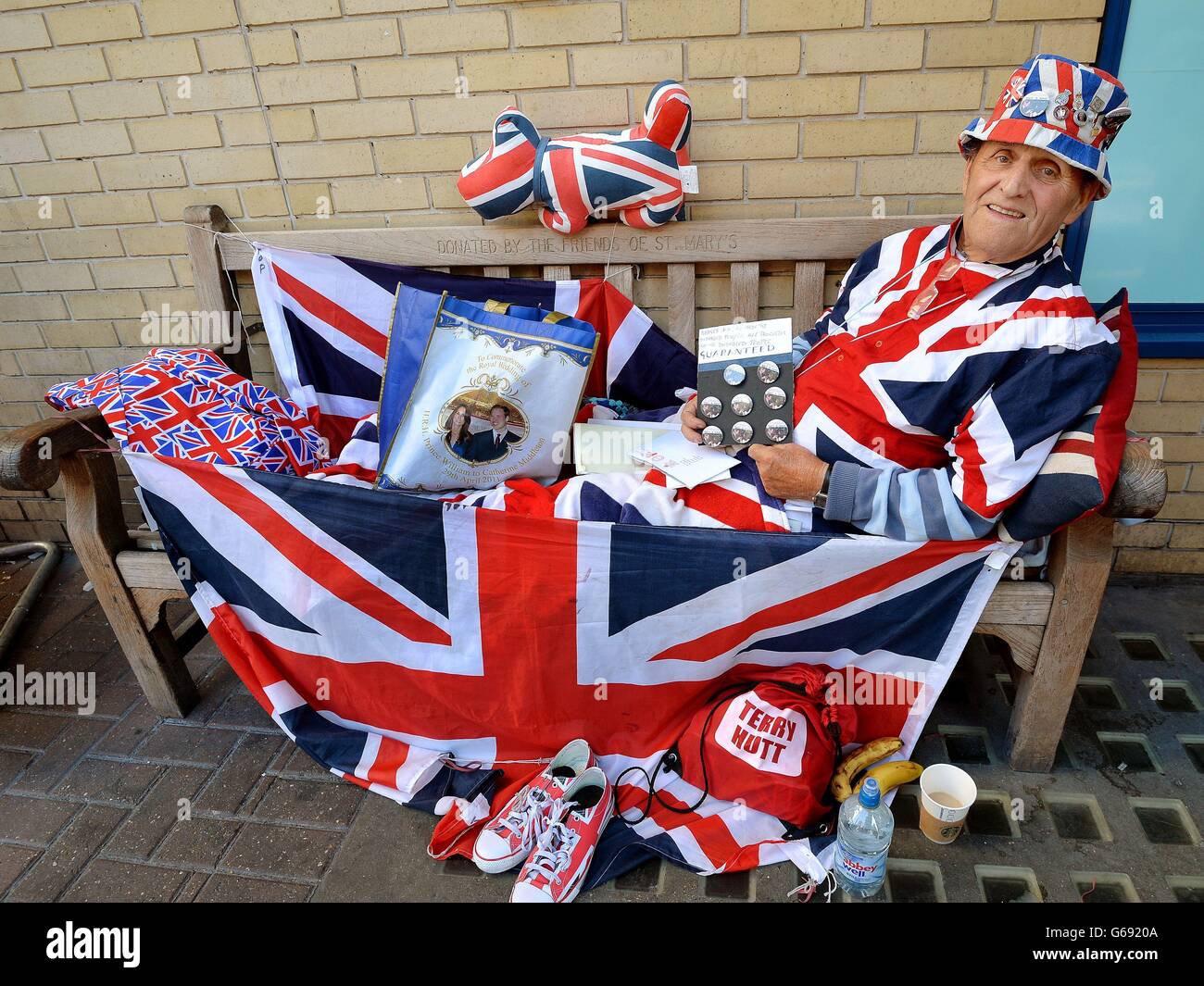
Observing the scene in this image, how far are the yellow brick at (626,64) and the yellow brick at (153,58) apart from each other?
123 cm

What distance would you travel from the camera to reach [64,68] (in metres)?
2.38

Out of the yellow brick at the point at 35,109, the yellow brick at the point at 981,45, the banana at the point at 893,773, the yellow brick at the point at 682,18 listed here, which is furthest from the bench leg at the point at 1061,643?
the yellow brick at the point at 35,109

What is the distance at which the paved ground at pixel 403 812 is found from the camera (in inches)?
65.1

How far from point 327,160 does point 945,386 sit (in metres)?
1.99

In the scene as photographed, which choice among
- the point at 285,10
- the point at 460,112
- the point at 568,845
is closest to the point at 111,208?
the point at 285,10

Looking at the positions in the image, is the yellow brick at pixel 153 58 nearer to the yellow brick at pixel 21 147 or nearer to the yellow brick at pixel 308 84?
the yellow brick at pixel 308 84

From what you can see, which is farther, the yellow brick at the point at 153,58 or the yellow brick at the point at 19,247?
the yellow brick at the point at 19,247

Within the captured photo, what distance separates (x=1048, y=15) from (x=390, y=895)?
108 inches

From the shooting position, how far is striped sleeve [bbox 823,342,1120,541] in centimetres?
149

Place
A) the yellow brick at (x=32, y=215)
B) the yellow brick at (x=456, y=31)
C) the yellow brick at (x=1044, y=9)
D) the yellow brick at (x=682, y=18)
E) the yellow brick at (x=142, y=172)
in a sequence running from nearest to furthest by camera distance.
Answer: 1. the yellow brick at (x=1044, y=9)
2. the yellow brick at (x=682, y=18)
3. the yellow brick at (x=456, y=31)
4. the yellow brick at (x=142, y=172)
5. the yellow brick at (x=32, y=215)

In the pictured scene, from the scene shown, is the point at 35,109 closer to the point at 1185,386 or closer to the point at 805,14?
the point at 805,14

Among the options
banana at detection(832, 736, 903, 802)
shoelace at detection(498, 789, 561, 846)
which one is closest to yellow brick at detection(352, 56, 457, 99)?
shoelace at detection(498, 789, 561, 846)

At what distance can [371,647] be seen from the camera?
191 cm

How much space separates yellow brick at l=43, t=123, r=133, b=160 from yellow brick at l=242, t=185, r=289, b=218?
1.40ft
